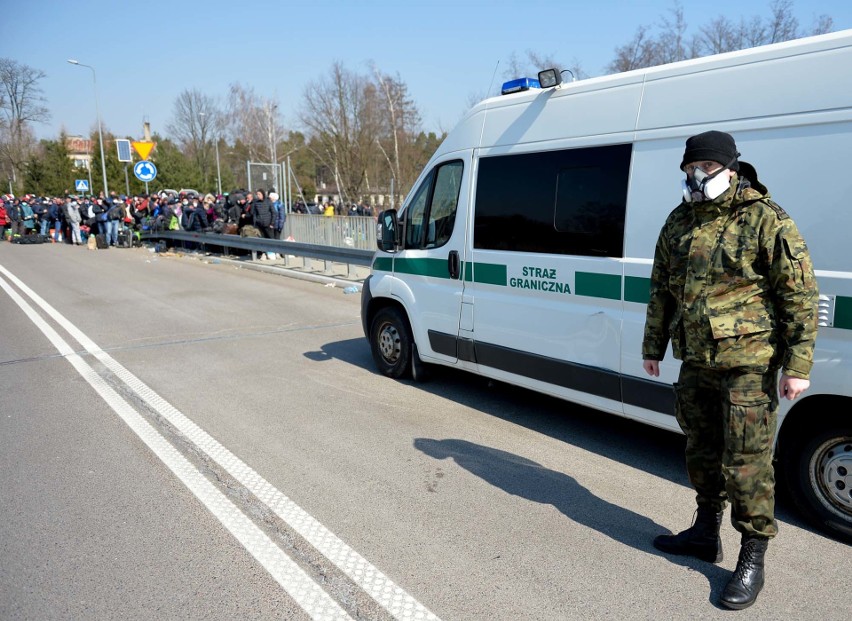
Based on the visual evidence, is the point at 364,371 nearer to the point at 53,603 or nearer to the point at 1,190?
the point at 53,603

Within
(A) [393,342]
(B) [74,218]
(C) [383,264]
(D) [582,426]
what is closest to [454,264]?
(C) [383,264]

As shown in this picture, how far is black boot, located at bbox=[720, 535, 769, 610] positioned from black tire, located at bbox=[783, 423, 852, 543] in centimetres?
75

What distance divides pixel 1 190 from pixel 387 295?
61558 mm

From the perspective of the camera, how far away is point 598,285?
432 centimetres

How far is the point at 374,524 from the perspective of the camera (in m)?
3.57

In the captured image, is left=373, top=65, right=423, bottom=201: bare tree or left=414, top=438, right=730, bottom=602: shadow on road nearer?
left=414, top=438, right=730, bottom=602: shadow on road

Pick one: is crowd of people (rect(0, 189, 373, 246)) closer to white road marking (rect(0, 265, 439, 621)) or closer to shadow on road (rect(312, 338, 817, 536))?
shadow on road (rect(312, 338, 817, 536))

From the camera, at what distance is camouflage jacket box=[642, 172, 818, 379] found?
2.69 metres

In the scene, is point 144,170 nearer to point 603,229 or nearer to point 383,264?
point 383,264

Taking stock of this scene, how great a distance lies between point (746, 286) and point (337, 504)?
2506 millimetres

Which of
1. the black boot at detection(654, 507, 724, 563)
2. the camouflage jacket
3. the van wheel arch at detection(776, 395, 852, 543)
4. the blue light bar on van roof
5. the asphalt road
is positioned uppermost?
the blue light bar on van roof

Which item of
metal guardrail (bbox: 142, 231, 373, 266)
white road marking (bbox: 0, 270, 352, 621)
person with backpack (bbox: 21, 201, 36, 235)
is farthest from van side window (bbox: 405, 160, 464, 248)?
person with backpack (bbox: 21, 201, 36, 235)

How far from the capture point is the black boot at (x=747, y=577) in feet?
9.18

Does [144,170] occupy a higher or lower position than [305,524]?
higher
